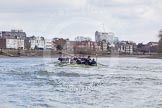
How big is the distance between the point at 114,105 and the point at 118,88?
9.97 metres

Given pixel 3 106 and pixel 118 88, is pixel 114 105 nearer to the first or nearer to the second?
pixel 3 106

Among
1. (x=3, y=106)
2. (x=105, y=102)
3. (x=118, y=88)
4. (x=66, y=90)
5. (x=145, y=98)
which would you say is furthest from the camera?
(x=118, y=88)

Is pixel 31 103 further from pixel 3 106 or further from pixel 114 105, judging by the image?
pixel 114 105

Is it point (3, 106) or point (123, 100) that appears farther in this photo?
point (123, 100)

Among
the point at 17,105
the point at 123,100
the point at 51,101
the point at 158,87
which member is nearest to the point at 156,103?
the point at 123,100

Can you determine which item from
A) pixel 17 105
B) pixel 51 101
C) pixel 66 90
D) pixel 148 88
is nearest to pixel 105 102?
pixel 51 101

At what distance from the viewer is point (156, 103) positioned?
26922 mm

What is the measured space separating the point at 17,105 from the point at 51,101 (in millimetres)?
2299

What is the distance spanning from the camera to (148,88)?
118 feet

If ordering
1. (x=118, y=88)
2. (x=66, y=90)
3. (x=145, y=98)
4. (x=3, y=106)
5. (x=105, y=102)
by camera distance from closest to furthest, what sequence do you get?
(x=3, y=106) < (x=105, y=102) < (x=145, y=98) < (x=66, y=90) < (x=118, y=88)

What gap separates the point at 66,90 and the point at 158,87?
297 inches

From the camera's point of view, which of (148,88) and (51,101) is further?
(148,88)

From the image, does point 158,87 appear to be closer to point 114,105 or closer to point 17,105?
point 114,105

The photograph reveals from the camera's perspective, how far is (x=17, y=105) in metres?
25.9
